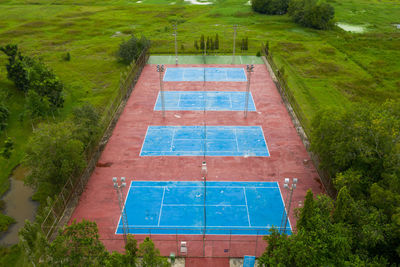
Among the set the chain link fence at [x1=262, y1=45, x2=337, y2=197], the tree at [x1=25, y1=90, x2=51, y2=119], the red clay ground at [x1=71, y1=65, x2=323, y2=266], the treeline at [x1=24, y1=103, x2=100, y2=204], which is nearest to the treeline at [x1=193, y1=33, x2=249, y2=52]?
the chain link fence at [x1=262, y1=45, x2=337, y2=197]

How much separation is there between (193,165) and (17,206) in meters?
15.3

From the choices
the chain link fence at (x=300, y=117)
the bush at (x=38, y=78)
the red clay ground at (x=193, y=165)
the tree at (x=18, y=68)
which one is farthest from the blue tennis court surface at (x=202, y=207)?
the tree at (x=18, y=68)

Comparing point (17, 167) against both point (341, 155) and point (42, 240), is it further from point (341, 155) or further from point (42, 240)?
point (341, 155)

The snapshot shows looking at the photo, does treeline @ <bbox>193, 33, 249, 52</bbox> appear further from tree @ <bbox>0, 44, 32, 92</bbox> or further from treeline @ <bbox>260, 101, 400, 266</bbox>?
treeline @ <bbox>260, 101, 400, 266</bbox>

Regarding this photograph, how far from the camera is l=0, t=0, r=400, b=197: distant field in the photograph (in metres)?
44.7

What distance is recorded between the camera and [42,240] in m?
18.6

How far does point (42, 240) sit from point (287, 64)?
46.9m

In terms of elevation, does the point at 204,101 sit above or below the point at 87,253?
below

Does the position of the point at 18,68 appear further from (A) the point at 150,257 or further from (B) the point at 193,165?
(A) the point at 150,257

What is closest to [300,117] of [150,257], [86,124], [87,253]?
[86,124]

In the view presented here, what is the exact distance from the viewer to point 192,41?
65.9m

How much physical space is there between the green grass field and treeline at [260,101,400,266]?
1441 cm

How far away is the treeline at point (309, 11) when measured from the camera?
74938mm

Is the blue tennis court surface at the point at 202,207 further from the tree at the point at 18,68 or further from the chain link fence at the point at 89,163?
the tree at the point at 18,68
